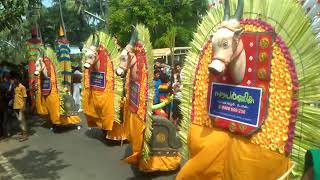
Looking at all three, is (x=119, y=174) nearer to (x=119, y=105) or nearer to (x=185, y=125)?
(x=119, y=105)

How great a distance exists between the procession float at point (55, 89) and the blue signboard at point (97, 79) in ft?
6.44

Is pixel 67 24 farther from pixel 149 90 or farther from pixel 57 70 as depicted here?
pixel 149 90

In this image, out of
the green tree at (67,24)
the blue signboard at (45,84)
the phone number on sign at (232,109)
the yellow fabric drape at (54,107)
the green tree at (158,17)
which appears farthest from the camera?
the green tree at (67,24)

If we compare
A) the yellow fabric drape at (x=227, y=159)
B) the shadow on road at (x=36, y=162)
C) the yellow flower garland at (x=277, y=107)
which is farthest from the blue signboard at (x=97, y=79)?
the yellow flower garland at (x=277, y=107)

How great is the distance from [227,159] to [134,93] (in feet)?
9.06

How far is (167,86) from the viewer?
30.9 ft

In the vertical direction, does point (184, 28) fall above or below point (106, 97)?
above

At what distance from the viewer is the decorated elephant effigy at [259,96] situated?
10.5 feet

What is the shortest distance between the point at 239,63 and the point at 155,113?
3.62 metres

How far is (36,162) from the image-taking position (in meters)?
7.89

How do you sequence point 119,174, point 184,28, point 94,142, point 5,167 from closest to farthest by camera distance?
point 119,174
point 5,167
point 94,142
point 184,28

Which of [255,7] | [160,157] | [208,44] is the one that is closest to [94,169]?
[160,157]

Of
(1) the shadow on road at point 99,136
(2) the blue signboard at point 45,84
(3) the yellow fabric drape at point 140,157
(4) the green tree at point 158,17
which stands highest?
(4) the green tree at point 158,17

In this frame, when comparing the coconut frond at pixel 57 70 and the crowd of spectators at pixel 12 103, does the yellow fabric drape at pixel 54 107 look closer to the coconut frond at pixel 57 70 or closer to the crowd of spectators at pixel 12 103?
the coconut frond at pixel 57 70
